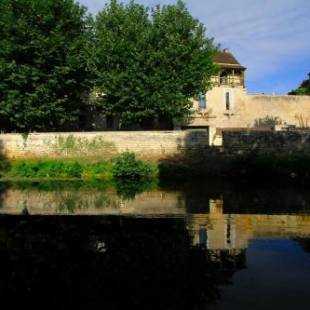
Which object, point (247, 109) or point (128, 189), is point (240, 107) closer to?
point (247, 109)

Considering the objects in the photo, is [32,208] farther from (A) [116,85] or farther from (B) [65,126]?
(B) [65,126]

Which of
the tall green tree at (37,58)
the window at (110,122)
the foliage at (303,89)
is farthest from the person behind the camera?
the foliage at (303,89)

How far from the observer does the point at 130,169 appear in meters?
28.9

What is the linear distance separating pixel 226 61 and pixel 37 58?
79.5 feet

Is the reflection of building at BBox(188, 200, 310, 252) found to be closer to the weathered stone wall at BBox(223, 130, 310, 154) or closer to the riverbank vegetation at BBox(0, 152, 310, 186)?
the riverbank vegetation at BBox(0, 152, 310, 186)

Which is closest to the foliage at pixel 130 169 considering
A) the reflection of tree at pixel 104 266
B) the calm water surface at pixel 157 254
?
the calm water surface at pixel 157 254

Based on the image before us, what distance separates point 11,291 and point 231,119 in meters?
44.8

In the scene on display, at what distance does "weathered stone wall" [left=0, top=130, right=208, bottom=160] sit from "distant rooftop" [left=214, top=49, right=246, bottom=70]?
20313 mm

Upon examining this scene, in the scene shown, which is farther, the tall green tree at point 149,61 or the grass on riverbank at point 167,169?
the tall green tree at point 149,61

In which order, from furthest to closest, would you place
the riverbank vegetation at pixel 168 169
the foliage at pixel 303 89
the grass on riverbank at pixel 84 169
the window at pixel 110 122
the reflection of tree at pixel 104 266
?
the foliage at pixel 303 89, the window at pixel 110 122, the grass on riverbank at pixel 84 169, the riverbank vegetation at pixel 168 169, the reflection of tree at pixel 104 266

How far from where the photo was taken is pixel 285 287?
723cm

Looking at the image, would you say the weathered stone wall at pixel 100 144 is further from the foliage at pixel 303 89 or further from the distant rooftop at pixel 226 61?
the foliage at pixel 303 89

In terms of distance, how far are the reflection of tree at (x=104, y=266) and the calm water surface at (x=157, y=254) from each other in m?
0.02

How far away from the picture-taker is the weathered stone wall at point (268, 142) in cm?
3095
